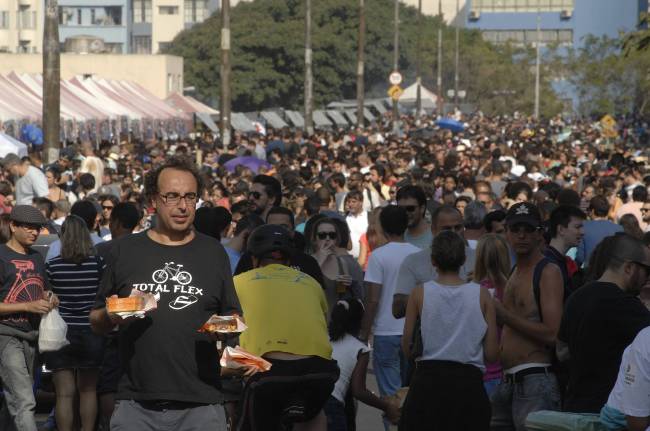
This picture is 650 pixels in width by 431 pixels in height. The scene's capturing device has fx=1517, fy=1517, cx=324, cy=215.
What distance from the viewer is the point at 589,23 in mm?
142250

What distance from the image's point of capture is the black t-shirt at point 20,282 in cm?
908

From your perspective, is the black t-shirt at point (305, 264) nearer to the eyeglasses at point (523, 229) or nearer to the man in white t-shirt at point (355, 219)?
the eyeglasses at point (523, 229)

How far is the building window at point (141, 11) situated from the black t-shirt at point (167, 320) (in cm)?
12073

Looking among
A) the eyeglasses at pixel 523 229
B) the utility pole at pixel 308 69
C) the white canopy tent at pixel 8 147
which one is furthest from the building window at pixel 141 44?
the eyeglasses at pixel 523 229

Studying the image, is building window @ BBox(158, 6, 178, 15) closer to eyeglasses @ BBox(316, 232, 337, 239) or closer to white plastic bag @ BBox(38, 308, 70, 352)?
eyeglasses @ BBox(316, 232, 337, 239)

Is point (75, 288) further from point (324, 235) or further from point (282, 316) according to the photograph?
point (282, 316)

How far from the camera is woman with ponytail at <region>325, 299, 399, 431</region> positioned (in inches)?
315

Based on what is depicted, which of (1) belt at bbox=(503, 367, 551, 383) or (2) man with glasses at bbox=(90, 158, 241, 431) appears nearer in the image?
(2) man with glasses at bbox=(90, 158, 241, 431)

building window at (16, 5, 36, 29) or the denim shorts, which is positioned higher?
building window at (16, 5, 36, 29)

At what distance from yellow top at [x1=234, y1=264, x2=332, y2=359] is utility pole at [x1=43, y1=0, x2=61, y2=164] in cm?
1330

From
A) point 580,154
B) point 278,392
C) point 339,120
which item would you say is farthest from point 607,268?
point 339,120

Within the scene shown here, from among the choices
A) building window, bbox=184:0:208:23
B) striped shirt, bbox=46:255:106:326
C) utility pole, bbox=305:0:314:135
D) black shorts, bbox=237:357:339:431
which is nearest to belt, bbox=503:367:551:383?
black shorts, bbox=237:357:339:431

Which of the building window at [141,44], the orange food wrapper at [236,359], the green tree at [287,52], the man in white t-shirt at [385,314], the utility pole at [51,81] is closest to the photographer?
the orange food wrapper at [236,359]

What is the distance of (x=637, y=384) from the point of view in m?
5.46
